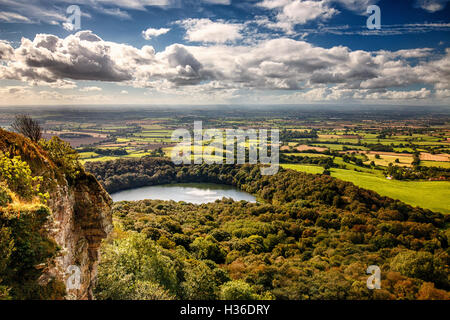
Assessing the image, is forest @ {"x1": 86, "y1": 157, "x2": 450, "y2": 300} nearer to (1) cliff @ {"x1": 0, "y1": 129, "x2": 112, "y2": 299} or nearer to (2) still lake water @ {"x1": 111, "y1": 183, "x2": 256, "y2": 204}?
(1) cliff @ {"x1": 0, "y1": 129, "x2": 112, "y2": 299}

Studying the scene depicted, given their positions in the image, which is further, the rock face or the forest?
the forest

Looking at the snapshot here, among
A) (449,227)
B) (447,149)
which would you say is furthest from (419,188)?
(447,149)

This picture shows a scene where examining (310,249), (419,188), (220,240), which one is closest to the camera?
(310,249)

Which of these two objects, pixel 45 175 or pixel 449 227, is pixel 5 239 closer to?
pixel 45 175
